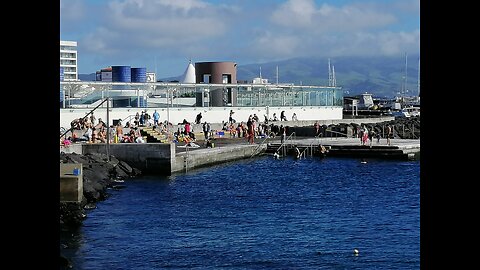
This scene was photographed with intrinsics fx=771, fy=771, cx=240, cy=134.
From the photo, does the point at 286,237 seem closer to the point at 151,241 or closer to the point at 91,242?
the point at 151,241

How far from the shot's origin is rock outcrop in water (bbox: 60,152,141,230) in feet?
87.3

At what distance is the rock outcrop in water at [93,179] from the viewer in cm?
2661

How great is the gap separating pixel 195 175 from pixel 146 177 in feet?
10.3

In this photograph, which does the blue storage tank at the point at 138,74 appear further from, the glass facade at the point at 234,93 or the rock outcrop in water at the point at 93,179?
the rock outcrop in water at the point at 93,179

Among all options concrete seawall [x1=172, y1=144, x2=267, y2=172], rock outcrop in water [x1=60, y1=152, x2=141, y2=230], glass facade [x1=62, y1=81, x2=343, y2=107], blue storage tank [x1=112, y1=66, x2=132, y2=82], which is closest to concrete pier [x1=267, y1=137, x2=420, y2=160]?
concrete seawall [x1=172, y1=144, x2=267, y2=172]

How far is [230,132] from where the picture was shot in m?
58.9

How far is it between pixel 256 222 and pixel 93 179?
10.3 metres

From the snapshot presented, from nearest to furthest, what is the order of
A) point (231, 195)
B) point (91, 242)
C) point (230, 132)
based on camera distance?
point (91, 242) < point (231, 195) < point (230, 132)

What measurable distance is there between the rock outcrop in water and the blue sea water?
22.2 inches

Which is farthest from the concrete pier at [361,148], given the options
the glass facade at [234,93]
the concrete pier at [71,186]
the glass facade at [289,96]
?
the concrete pier at [71,186]

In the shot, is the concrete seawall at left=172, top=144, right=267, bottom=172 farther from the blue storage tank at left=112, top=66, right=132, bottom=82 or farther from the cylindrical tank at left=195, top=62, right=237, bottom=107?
the cylindrical tank at left=195, top=62, right=237, bottom=107

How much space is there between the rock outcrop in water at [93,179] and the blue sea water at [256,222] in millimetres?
565

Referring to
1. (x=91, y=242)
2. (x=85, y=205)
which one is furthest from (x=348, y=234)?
(x=85, y=205)
